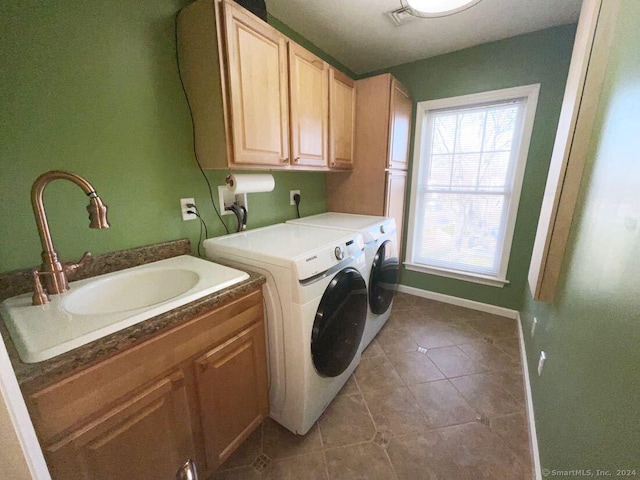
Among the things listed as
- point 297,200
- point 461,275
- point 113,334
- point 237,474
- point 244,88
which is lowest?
point 237,474

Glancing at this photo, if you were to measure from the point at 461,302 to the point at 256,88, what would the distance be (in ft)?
8.64

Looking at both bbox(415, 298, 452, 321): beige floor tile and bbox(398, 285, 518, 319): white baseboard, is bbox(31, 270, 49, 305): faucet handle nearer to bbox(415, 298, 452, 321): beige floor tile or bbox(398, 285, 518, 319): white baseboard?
bbox(415, 298, 452, 321): beige floor tile

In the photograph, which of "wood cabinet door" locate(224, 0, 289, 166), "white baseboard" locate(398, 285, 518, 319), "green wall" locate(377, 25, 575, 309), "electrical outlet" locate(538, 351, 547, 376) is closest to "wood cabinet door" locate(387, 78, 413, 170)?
"green wall" locate(377, 25, 575, 309)

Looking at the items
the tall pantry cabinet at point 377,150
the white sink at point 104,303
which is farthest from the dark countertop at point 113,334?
the tall pantry cabinet at point 377,150

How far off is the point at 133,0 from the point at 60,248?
114 centimetres

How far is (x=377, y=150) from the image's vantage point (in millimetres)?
2125

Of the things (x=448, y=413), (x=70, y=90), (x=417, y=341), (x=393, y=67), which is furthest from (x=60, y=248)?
(x=393, y=67)

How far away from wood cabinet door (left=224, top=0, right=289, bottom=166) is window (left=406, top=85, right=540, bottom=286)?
1.59m

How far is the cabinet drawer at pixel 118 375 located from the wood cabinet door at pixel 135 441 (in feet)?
0.12

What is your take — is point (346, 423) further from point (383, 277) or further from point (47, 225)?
point (47, 225)

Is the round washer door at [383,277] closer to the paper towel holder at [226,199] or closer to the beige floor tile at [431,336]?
the beige floor tile at [431,336]

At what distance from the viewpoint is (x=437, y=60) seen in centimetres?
230

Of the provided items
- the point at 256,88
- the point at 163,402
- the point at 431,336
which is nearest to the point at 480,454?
the point at 431,336

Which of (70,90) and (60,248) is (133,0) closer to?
(70,90)
